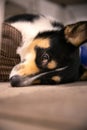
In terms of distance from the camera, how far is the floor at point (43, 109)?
44 cm

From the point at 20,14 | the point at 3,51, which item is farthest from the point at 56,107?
the point at 20,14

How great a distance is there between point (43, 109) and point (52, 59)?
9.8 inches

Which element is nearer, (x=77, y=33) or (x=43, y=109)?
(x=43, y=109)

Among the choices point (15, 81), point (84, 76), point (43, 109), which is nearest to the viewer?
point (43, 109)

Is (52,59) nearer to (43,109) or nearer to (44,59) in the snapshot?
(44,59)

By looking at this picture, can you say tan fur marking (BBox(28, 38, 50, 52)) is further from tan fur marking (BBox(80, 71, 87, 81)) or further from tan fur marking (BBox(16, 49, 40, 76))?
tan fur marking (BBox(80, 71, 87, 81))

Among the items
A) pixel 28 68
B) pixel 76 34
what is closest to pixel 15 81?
pixel 28 68

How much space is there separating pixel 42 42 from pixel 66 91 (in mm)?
232

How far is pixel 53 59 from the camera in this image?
70 cm

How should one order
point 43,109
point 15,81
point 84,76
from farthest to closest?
point 84,76, point 15,81, point 43,109

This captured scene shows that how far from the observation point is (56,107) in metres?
0.47

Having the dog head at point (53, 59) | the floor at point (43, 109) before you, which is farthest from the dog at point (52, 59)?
the floor at point (43, 109)

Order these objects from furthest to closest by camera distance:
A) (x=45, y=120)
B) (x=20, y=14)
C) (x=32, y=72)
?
(x=20, y=14) < (x=32, y=72) < (x=45, y=120)

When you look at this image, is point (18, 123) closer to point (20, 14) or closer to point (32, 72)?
point (32, 72)
